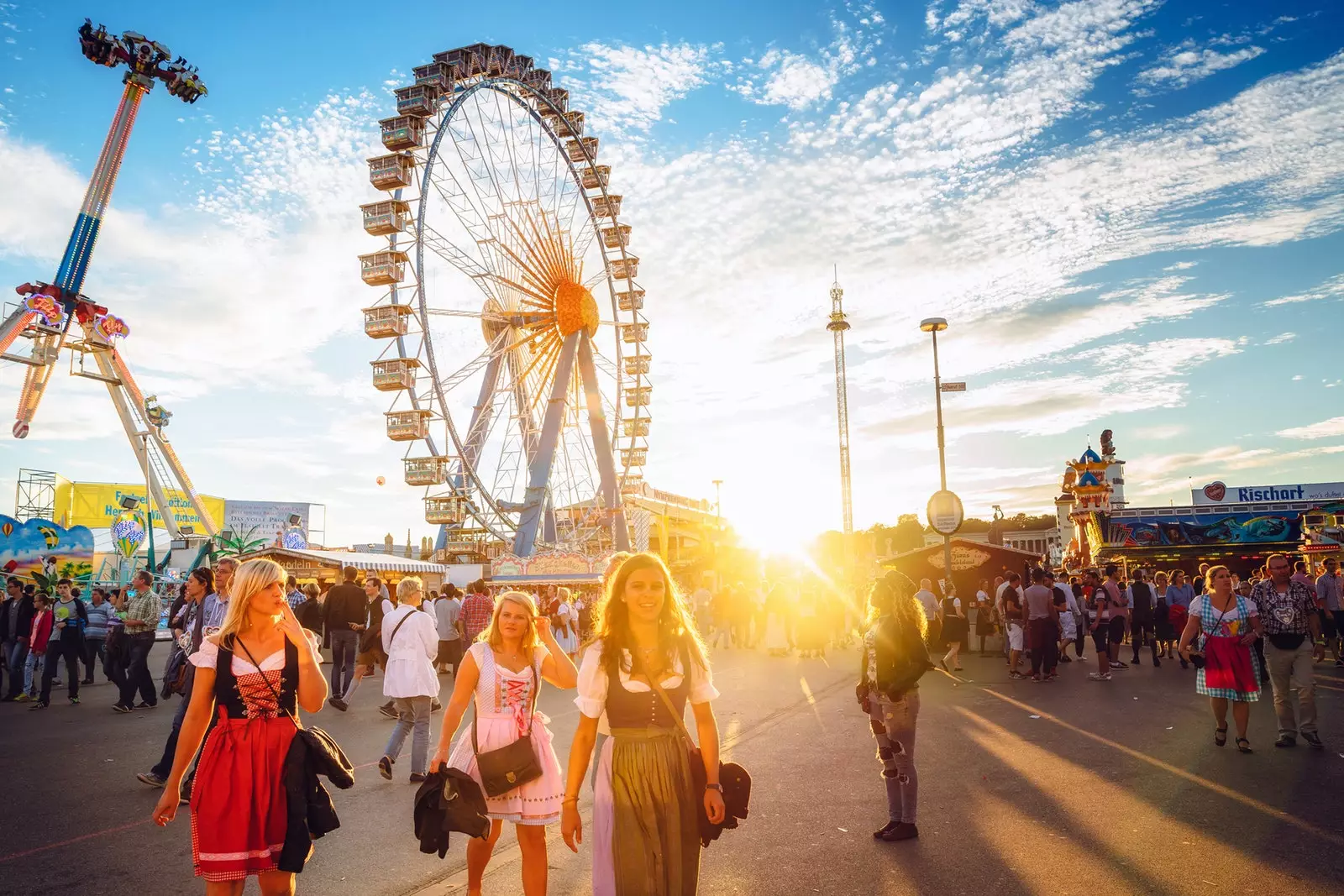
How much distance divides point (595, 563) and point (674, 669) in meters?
28.4

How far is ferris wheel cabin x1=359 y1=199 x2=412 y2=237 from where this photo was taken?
26.3 metres

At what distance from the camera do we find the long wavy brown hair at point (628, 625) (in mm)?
3781

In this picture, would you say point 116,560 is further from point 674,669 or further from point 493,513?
point 674,669

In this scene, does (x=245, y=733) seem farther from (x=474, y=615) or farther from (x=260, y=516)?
(x=260, y=516)

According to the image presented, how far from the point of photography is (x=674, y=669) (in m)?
3.77

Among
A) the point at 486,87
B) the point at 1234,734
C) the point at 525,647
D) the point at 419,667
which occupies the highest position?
the point at 486,87

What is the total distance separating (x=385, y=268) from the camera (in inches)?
1035

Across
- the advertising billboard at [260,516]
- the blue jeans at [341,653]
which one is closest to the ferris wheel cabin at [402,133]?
the blue jeans at [341,653]

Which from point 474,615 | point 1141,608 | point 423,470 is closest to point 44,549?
point 423,470

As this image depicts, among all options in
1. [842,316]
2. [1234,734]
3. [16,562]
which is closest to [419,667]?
[1234,734]

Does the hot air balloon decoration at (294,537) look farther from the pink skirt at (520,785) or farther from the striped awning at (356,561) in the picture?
the pink skirt at (520,785)

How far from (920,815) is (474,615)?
10222 millimetres

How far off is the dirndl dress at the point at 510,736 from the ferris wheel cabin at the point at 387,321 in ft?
74.9

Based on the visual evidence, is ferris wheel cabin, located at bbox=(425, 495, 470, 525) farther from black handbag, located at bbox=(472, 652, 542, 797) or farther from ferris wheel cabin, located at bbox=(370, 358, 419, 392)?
black handbag, located at bbox=(472, 652, 542, 797)
